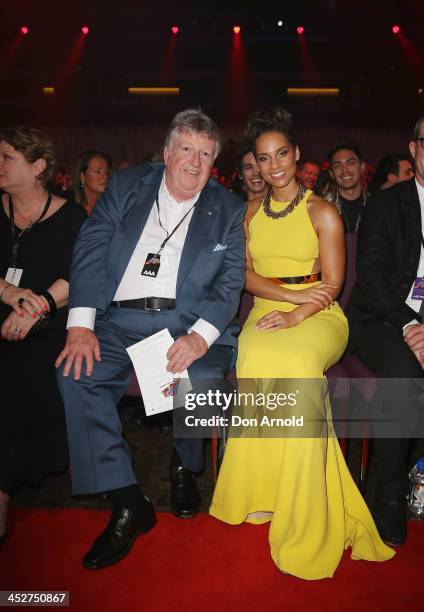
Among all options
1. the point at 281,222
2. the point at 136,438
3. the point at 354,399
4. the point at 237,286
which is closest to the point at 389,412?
the point at 354,399

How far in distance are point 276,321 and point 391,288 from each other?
2.15ft

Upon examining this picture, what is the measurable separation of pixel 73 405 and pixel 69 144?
15388 millimetres

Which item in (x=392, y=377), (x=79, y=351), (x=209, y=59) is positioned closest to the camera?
(x=79, y=351)

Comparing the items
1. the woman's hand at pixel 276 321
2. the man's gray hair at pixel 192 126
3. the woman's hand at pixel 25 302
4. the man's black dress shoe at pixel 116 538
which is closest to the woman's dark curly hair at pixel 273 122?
the man's gray hair at pixel 192 126

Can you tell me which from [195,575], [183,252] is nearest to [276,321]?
[183,252]

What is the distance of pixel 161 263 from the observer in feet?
7.84

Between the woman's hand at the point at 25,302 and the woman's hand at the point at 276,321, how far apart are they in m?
1.05

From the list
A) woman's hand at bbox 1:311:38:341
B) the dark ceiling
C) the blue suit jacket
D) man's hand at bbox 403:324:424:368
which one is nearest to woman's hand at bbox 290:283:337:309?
the blue suit jacket

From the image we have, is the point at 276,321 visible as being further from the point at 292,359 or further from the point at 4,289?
the point at 4,289

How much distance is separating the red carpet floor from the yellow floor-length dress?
7 cm

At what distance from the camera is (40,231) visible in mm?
2498

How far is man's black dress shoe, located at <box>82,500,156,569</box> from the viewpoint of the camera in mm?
1951

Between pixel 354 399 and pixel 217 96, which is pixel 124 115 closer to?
pixel 217 96

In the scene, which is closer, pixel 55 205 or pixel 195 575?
pixel 195 575
